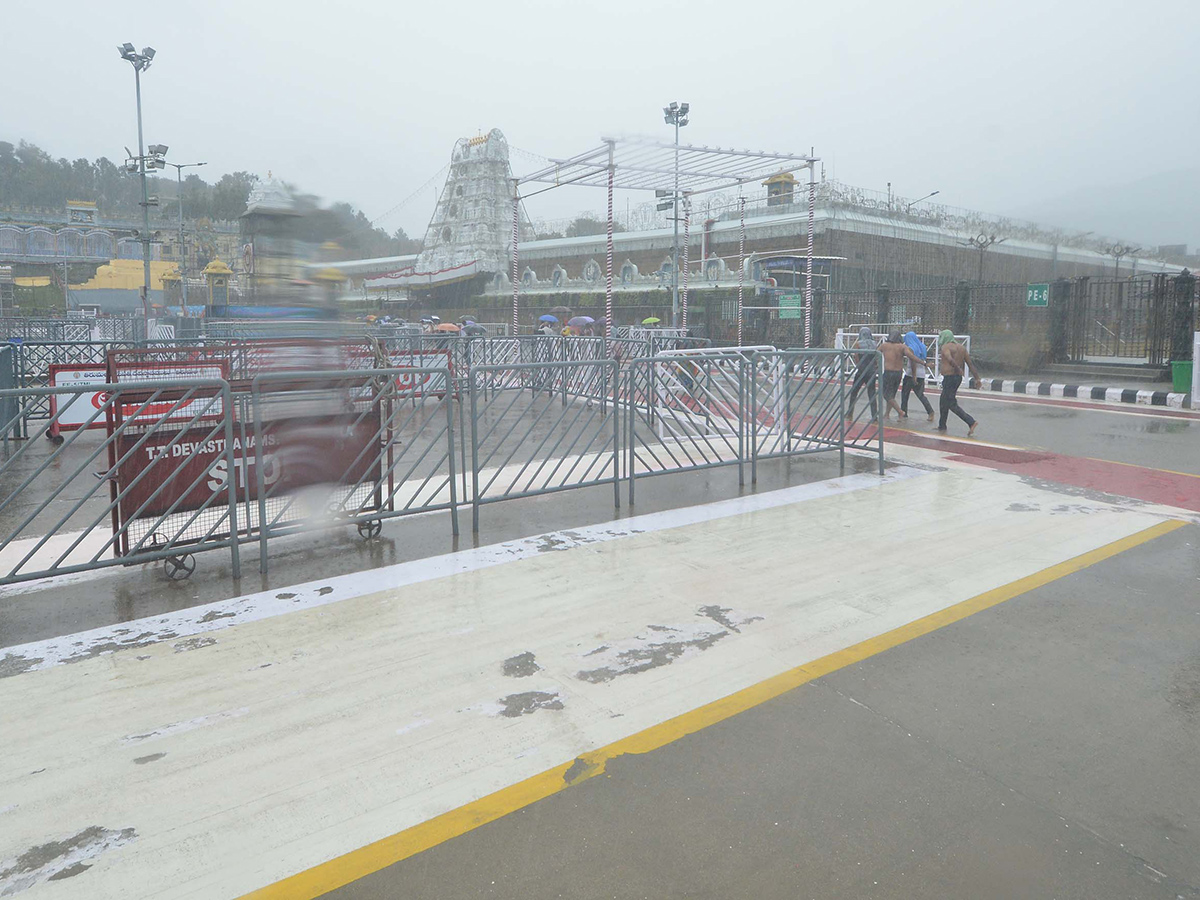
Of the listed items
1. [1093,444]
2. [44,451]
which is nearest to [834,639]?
[1093,444]

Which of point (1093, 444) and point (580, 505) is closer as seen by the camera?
point (580, 505)

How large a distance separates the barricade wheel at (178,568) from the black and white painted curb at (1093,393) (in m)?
13.6

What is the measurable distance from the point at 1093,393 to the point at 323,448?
646 inches

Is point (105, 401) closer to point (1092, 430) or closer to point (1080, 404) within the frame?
point (1092, 430)

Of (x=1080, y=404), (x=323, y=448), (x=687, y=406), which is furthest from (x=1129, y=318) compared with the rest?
(x=323, y=448)

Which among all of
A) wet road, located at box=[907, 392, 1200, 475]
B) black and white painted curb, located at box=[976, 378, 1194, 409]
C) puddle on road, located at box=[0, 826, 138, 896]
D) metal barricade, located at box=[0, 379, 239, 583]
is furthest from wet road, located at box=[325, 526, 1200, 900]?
black and white painted curb, located at box=[976, 378, 1194, 409]

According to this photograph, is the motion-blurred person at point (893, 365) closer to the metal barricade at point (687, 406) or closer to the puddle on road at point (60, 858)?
the metal barricade at point (687, 406)

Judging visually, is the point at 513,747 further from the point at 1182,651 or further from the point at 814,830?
the point at 1182,651

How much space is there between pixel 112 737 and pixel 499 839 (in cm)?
182

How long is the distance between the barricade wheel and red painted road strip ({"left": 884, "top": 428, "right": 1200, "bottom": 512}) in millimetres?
8059

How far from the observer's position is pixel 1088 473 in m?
8.71

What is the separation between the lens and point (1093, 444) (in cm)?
1077

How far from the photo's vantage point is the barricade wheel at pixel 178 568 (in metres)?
5.23

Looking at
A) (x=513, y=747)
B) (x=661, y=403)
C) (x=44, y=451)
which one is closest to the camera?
(x=513, y=747)
